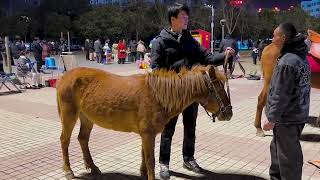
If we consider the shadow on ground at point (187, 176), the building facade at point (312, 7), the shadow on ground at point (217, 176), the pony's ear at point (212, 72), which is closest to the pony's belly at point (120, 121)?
the shadow on ground at point (187, 176)

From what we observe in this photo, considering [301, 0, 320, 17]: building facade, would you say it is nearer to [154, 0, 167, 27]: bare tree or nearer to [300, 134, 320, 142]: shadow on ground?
[154, 0, 167, 27]: bare tree

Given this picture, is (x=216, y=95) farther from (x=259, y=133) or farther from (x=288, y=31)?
(x=259, y=133)

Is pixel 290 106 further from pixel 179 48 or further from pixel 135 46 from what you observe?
pixel 135 46

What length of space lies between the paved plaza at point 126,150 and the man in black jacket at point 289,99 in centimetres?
98

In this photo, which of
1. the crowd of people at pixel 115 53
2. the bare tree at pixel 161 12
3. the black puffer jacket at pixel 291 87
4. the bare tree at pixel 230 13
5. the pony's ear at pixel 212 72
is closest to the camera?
the black puffer jacket at pixel 291 87

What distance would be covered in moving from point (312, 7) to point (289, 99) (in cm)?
7087

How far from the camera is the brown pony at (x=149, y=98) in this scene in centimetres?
400

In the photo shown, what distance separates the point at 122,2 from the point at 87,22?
8.89 m

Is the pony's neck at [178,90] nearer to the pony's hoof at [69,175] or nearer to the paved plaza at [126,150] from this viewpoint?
the paved plaza at [126,150]

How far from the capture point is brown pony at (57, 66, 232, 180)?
4.00 metres

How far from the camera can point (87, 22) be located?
5231 cm

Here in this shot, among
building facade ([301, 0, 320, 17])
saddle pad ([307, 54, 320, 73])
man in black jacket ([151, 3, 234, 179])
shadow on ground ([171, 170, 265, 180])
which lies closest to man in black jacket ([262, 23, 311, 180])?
man in black jacket ([151, 3, 234, 179])

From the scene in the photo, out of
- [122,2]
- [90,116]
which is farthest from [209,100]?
[122,2]

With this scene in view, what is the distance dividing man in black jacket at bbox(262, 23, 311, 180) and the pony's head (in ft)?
1.41
